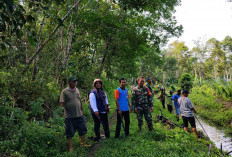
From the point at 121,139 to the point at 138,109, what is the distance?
1.14 metres

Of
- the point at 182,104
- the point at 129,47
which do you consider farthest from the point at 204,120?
the point at 129,47

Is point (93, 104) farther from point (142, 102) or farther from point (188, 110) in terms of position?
point (188, 110)

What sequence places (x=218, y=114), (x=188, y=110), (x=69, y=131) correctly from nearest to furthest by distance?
(x=69, y=131) → (x=188, y=110) → (x=218, y=114)

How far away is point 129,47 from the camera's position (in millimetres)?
9586

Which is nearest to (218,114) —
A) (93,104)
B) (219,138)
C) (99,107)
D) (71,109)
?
(219,138)

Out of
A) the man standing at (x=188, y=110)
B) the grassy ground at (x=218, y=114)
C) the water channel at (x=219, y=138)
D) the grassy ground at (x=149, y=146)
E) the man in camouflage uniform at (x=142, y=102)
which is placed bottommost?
the water channel at (x=219, y=138)

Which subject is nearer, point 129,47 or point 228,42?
point 129,47

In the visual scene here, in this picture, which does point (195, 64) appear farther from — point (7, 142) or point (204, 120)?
point (7, 142)

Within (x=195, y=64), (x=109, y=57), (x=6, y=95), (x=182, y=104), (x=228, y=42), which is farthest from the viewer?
(x=195, y=64)

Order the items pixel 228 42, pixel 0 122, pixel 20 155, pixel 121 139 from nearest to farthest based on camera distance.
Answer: pixel 20 155 < pixel 0 122 < pixel 121 139 < pixel 228 42

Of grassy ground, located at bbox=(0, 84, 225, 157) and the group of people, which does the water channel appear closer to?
the group of people

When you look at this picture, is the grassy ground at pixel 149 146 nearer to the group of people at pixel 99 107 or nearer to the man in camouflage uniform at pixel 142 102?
the group of people at pixel 99 107

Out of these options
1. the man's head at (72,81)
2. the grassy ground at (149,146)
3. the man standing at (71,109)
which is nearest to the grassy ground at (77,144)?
the grassy ground at (149,146)

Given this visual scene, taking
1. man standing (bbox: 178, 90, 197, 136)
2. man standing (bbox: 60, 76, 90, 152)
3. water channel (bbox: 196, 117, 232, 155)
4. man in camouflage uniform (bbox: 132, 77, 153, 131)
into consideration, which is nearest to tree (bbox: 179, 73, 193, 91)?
water channel (bbox: 196, 117, 232, 155)
